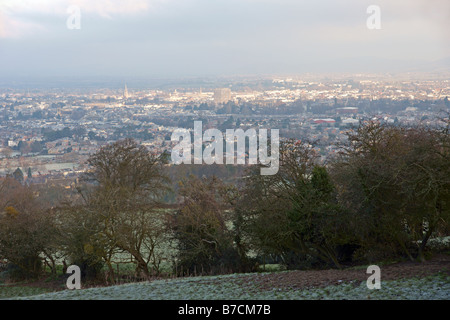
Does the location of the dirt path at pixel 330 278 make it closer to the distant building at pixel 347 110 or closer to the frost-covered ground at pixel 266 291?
the frost-covered ground at pixel 266 291

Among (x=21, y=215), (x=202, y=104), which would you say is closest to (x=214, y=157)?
(x=21, y=215)

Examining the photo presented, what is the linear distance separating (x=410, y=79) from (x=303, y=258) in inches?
2053

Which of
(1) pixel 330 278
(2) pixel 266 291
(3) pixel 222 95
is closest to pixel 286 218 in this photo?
(1) pixel 330 278

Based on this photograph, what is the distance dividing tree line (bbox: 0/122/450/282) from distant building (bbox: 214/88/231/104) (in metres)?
48.0

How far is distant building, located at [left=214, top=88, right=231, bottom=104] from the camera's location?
66.6 metres

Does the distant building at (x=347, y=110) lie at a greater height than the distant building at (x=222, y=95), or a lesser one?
lesser

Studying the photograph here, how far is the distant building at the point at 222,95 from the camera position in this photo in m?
66.6

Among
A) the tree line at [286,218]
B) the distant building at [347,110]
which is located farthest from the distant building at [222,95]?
the tree line at [286,218]

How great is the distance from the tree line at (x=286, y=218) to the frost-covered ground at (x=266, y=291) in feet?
8.81

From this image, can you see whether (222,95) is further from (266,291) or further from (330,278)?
(266,291)

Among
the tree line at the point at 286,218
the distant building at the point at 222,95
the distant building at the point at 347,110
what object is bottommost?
the tree line at the point at 286,218

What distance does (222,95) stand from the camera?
2707 inches

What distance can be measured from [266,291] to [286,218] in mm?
4883

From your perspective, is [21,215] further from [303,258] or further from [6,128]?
[6,128]
